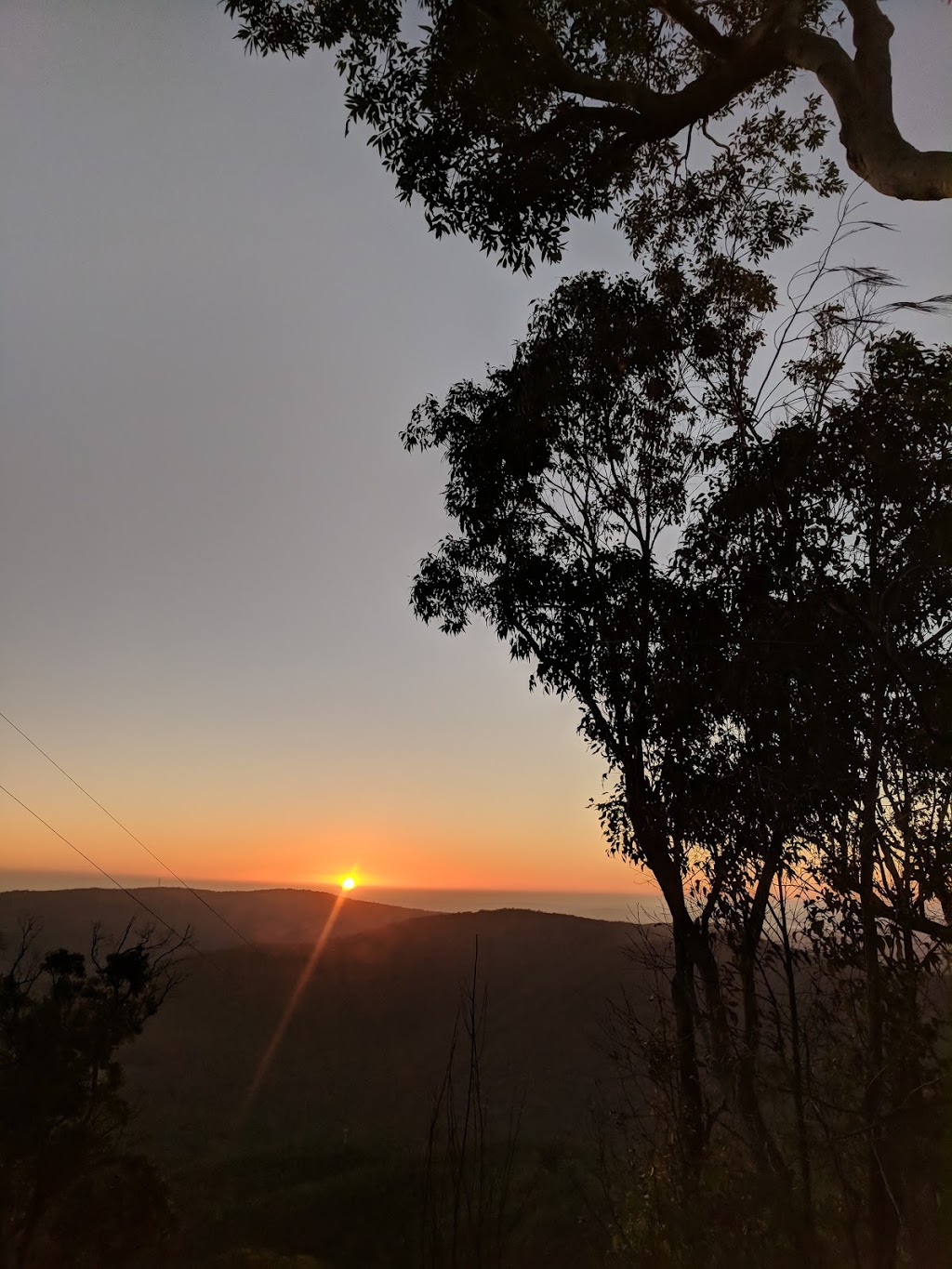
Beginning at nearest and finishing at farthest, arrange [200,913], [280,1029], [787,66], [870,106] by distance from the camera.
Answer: [870,106] < [787,66] < [280,1029] < [200,913]

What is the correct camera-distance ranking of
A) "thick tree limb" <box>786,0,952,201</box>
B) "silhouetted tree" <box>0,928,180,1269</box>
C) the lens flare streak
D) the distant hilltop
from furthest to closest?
the distant hilltop → the lens flare streak → "silhouetted tree" <box>0,928,180,1269</box> → "thick tree limb" <box>786,0,952,201</box>

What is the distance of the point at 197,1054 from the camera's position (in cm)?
4056

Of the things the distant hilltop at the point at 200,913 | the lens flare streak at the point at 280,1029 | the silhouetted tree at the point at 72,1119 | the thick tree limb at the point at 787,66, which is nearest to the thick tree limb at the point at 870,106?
the thick tree limb at the point at 787,66

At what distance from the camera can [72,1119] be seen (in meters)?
13.7

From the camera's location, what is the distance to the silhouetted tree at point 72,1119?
43.0ft

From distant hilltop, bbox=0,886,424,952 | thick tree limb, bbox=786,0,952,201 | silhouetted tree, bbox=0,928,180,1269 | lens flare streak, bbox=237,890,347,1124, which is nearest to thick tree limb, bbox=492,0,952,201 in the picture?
thick tree limb, bbox=786,0,952,201

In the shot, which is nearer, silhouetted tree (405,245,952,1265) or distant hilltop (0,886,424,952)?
silhouetted tree (405,245,952,1265)

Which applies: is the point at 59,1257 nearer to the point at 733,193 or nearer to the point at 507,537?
the point at 507,537

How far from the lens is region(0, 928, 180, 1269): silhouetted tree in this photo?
13.1 m

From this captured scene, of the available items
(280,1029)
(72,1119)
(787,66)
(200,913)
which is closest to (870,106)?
(787,66)

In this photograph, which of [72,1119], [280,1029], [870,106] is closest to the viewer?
[870,106]

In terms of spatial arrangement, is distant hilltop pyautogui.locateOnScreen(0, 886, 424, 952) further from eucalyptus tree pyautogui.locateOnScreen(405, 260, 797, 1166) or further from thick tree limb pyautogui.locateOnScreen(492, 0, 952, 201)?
thick tree limb pyautogui.locateOnScreen(492, 0, 952, 201)

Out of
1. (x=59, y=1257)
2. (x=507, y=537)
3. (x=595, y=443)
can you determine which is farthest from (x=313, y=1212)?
(x=595, y=443)

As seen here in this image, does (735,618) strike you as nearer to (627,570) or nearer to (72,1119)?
(627,570)
